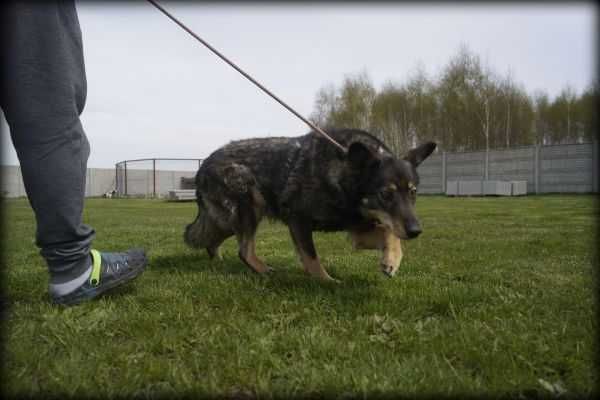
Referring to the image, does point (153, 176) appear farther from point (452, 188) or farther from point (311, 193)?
point (311, 193)

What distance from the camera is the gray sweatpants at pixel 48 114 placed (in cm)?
229

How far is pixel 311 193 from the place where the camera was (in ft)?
12.4

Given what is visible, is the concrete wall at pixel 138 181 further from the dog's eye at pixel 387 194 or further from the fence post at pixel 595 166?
the dog's eye at pixel 387 194

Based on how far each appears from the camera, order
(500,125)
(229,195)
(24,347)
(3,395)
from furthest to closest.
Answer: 1. (500,125)
2. (229,195)
3. (24,347)
4. (3,395)

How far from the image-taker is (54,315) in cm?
247

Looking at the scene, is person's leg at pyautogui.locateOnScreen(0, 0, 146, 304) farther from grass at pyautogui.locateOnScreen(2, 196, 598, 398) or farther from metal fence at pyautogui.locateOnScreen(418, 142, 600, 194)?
metal fence at pyautogui.locateOnScreen(418, 142, 600, 194)

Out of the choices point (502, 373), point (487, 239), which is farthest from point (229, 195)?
point (487, 239)

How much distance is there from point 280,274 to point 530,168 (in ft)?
95.1

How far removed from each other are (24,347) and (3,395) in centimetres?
46

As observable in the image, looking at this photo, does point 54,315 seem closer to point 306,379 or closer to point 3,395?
point 3,395

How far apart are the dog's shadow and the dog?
0.19 metres

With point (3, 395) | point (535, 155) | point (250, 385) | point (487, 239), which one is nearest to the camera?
point (3, 395)

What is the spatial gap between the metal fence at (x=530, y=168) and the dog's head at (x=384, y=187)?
2487 centimetres

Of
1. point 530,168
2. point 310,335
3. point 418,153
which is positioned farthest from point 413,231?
point 530,168
